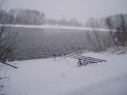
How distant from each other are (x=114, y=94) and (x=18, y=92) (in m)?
4.62

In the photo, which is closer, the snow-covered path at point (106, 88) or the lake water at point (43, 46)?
the snow-covered path at point (106, 88)

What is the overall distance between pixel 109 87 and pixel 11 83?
5545 millimetres

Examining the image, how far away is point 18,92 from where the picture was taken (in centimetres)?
450

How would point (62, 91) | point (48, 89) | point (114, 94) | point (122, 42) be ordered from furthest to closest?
1. point (122, 42)
2. point (48, 89)
3. point (62, 91)
4. point (114, 94)

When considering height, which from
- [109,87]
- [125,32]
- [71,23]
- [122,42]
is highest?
[71,23]

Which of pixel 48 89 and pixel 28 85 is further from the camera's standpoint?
pixel 28 85

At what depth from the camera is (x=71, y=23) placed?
451 ft

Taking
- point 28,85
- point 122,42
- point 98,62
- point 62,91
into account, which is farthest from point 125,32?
point 28,85

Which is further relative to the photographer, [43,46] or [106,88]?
[43,46]

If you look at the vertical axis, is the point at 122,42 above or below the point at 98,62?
above

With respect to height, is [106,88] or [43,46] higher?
[43,46]

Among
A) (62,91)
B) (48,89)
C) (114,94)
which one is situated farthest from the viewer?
(48,89)

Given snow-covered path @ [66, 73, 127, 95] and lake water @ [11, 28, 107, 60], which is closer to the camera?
snow-covered path @ [66, 73, 127, 95]

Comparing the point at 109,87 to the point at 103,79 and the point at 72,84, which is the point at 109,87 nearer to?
the point at 103,79
